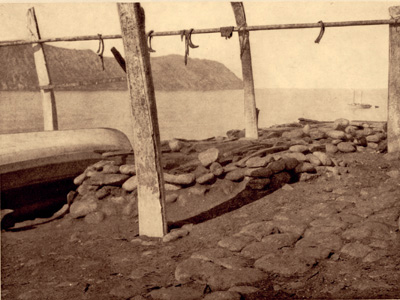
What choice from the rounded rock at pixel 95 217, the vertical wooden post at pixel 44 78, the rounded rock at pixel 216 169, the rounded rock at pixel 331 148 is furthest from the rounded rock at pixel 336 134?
the vertical wooden post at pixel 44 78

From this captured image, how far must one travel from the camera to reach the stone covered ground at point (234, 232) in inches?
151

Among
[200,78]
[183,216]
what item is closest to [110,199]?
[183,216]

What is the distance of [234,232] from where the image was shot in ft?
16.8

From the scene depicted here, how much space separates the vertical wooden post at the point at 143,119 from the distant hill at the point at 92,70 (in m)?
40.9

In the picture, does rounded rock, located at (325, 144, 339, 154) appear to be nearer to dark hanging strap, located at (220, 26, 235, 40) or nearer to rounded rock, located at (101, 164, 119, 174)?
dark hanging strap, located at (220, 26, 235, 40)

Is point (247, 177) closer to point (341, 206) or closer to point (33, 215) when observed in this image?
point (341, 206)

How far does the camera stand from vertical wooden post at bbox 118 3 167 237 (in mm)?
4852

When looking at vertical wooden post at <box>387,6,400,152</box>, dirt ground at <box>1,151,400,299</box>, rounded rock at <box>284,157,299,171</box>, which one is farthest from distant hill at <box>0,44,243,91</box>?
dirt ground at <box>1,151,400,299</box>

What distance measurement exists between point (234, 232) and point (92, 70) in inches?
1886

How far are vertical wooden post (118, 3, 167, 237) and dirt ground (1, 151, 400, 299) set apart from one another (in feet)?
1.48

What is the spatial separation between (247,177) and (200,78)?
42803 millimetres

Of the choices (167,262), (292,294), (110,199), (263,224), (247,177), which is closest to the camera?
(292,294)

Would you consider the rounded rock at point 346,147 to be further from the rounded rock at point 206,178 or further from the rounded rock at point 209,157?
the rounded rock at point 206,178

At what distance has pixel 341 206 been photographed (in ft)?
17.7
